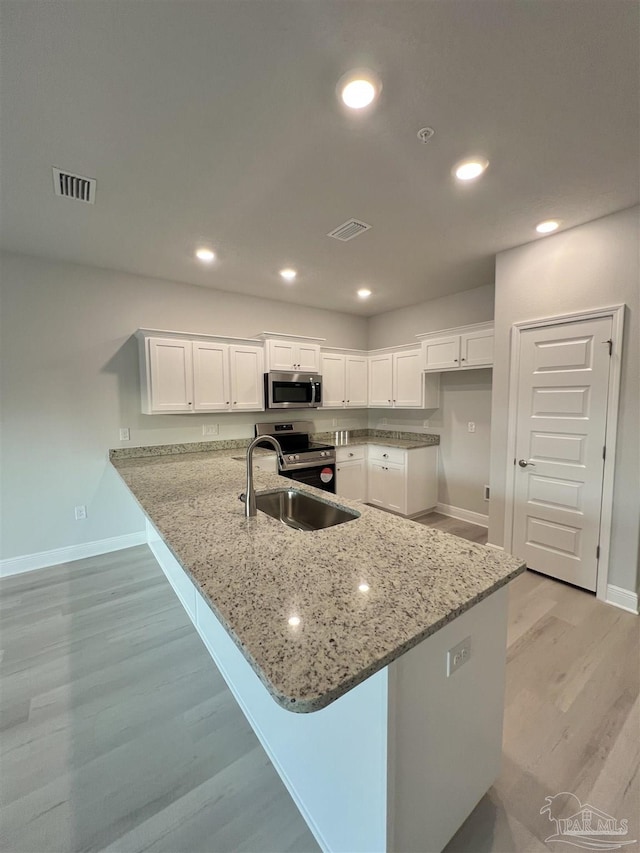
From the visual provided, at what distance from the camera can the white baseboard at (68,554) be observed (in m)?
3.00

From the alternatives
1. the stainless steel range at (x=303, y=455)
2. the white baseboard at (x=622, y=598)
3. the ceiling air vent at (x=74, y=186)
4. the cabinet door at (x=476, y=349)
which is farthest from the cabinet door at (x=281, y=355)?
the white baseboard at (x=622, y=598)

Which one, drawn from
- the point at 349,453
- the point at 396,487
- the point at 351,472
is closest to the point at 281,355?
the point at 349,453

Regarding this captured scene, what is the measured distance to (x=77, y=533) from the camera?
329cm

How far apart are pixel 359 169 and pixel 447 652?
2.26 meters

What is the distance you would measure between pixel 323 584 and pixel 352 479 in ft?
11.4

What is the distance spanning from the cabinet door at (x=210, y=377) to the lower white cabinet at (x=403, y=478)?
2075 mm

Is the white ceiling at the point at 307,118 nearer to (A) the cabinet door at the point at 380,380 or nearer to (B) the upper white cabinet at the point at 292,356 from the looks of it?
(B) the upper white cabinet at the point at 292,356

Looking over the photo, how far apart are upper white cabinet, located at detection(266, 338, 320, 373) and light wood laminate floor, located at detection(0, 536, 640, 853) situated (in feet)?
8.85

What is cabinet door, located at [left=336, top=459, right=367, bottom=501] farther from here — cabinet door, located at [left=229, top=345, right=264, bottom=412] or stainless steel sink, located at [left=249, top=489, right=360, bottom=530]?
stainless steel sink, located at [left=249, top=489, right=360, bottom=530]

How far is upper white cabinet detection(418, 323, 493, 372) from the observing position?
11.7 feet

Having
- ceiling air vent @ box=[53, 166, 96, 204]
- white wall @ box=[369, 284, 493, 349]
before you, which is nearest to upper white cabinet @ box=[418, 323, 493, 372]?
white wall @ box=[369, 284, 493, 349]

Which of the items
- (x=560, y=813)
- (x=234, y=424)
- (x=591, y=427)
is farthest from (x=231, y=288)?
(x=560, y=813)

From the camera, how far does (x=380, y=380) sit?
4812 millimetres

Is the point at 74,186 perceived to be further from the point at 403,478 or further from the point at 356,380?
the point at 403,478
